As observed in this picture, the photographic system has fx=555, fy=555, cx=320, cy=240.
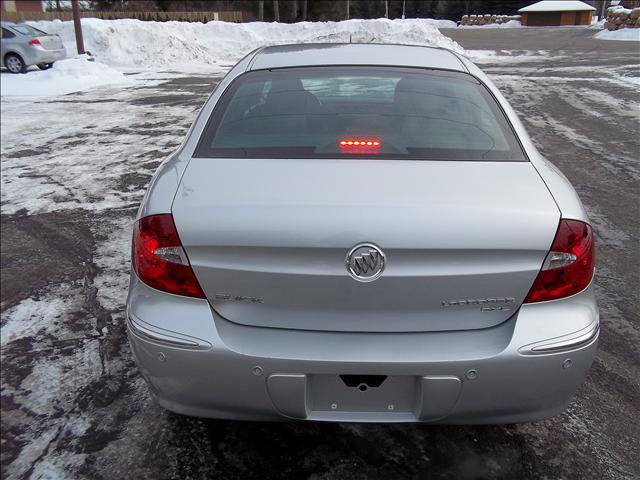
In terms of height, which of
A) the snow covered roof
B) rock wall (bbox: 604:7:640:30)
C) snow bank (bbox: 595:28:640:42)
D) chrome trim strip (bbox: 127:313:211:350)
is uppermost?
the snow covered roof

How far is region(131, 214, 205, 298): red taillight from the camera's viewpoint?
6.72ft

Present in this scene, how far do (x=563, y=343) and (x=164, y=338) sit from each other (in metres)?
1.46

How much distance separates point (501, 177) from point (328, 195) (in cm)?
72

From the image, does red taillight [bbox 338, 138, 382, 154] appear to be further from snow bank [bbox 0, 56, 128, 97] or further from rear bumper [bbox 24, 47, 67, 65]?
rear bumper [bbox 24, 47, 67, 65]

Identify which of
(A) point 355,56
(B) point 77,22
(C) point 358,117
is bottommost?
(C) point 358,117

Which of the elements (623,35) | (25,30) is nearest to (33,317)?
(25,30)

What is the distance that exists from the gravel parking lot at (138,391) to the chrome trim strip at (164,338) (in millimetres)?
651

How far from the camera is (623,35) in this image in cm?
3291

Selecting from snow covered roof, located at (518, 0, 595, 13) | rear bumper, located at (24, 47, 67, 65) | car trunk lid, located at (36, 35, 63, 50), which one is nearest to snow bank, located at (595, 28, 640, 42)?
car trunk lid, located at (36, 35, 63, 50)

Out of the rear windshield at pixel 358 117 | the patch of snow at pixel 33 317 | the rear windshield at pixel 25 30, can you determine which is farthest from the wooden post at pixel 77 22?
the rear windshield at pixel 358 117

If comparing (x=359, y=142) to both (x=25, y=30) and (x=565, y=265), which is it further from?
(x=25, y=30)

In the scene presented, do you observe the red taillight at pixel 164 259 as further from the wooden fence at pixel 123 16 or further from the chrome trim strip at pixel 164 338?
the wooden fence at pixel 123 16

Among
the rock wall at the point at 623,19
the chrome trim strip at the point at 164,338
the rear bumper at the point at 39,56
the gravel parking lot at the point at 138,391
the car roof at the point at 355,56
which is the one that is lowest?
the gravel parking lot at the point at 138,391

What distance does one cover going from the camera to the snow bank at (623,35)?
1254 inches
